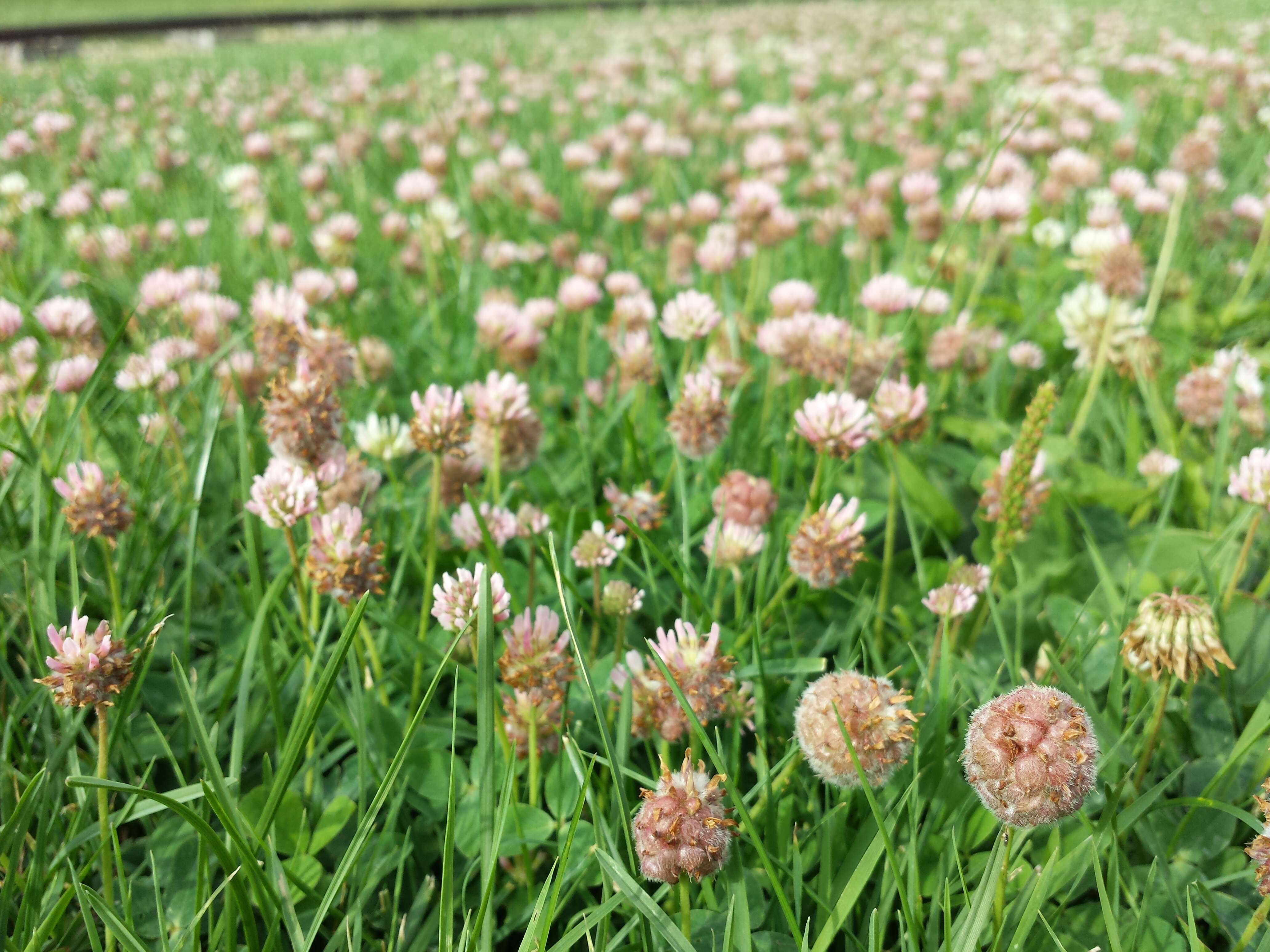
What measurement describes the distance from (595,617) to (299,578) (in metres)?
0.53

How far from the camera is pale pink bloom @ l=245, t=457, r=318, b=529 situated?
52.5 inches

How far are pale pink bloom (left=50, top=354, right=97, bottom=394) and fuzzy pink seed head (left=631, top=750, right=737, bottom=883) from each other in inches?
67.2

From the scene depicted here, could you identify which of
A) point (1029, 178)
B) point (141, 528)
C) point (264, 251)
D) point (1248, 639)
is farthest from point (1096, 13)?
point (141, 528)

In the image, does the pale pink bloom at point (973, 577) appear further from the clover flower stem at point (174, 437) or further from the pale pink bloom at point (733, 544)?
the clover flower stem at point (174, 437)

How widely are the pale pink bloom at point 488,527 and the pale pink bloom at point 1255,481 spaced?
1313 millimetres

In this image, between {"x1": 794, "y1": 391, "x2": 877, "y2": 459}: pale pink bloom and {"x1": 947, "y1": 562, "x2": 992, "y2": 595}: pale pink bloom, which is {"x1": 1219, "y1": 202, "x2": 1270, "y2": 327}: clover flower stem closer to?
{"x1": 947, "y1": 562, "x2": 992, "y2": 595}: pale pink bloom

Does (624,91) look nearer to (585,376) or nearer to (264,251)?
(264,251)

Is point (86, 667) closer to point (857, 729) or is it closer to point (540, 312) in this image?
point (857, 729)

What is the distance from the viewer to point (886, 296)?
2338mm

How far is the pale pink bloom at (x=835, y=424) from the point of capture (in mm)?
1572

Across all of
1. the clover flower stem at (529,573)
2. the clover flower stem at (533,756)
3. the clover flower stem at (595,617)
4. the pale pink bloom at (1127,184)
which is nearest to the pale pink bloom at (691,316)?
the clover flower stem at (529,573)

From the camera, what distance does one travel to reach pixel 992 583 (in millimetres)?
1691

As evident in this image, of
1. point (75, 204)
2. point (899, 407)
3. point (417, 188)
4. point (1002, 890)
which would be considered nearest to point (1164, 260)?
point (899, 407)

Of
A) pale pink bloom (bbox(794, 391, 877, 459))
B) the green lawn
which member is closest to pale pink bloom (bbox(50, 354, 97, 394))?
pale pink bloom (bbox(794, 391, 877, 459))
